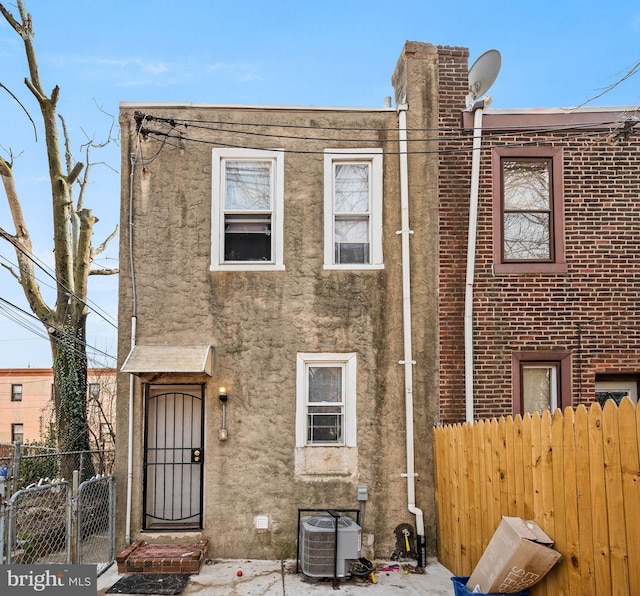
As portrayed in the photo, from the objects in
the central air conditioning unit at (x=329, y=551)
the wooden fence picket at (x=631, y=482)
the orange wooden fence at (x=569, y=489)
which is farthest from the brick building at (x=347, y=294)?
the wooden fence picket at (x=631, y=482)

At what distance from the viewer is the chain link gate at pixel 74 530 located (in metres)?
6.79

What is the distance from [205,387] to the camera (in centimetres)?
818

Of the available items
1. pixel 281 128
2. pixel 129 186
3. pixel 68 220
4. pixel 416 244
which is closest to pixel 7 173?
→ pixel 68 220

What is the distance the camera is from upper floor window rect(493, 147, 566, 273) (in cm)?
838

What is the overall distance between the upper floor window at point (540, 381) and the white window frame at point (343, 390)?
234cm

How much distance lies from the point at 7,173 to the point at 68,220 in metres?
2.14

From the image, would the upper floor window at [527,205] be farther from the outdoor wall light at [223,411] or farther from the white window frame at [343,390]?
the outdoor wall light at [223,411]

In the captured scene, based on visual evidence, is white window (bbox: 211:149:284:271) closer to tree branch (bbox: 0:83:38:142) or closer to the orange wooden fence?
the orange wooden fence

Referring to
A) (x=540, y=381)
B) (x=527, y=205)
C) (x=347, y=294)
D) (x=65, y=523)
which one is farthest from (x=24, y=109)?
(x=540, y=381)

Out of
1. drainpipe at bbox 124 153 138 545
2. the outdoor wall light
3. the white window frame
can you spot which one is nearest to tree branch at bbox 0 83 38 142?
drainpipe at bbox 124 153 138 545

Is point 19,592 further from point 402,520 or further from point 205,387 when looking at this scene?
point 402,520

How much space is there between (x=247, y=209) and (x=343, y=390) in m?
3.10

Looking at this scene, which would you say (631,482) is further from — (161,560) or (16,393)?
(16,393)

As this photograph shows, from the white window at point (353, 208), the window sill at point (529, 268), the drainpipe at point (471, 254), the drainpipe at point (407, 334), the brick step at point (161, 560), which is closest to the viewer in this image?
the brick step at point (161, 560)
